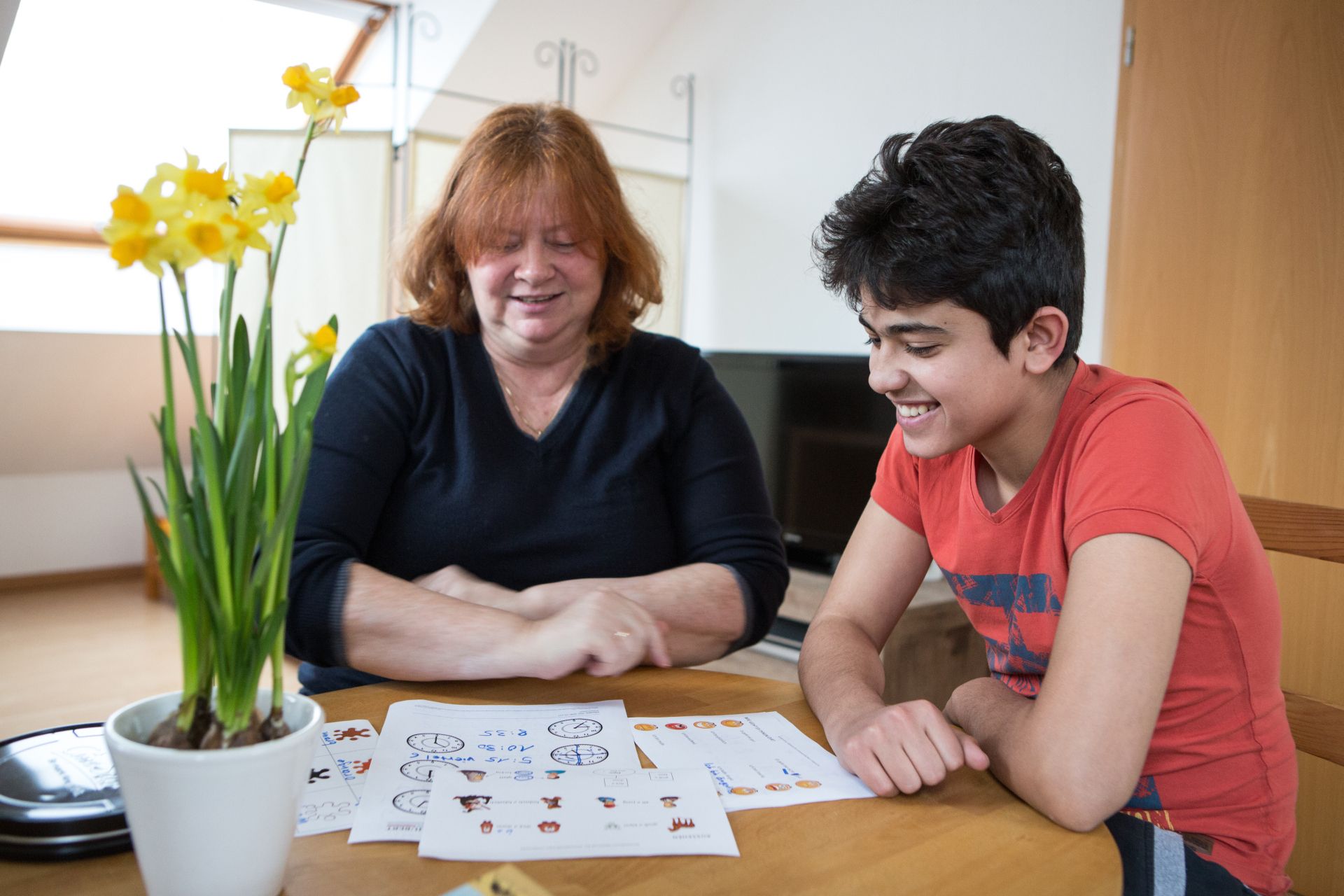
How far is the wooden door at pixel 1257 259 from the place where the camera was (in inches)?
87.0

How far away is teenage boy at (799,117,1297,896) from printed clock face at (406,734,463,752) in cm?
36

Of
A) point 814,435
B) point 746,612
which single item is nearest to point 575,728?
point 746,612

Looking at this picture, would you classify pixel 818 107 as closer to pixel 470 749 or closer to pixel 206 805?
pixel 470 749

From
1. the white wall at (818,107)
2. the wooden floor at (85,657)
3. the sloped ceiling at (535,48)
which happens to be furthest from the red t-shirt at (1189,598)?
the sloped ceiling at (535,48)

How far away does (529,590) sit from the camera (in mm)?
1266

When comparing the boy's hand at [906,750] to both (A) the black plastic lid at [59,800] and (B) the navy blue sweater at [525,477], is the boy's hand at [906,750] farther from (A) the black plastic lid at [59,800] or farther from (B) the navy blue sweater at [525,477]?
(A) the black plastic lid at [59,800]

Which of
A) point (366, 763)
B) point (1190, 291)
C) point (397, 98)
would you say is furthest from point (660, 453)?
point (397, 98)

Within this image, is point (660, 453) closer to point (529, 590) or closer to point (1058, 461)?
point (529, 590)

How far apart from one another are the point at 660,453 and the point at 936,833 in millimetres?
777

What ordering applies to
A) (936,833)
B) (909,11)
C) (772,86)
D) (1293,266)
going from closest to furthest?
(936,833)
(1293,266)
(909,11)
(772,86)

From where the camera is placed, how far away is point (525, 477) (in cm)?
144

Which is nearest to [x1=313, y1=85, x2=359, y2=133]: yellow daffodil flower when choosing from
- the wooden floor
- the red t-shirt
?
the red t-shirt

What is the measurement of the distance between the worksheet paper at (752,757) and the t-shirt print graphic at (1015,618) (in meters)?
0.26

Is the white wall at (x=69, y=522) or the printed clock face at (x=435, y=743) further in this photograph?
the white wall at (x=69, y=522)
